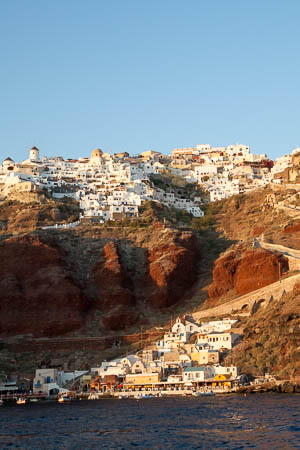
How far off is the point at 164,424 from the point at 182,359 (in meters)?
33.9

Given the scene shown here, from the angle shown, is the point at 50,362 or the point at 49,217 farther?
the point at 49,217

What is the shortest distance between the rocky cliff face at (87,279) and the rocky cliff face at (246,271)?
20.2 ft

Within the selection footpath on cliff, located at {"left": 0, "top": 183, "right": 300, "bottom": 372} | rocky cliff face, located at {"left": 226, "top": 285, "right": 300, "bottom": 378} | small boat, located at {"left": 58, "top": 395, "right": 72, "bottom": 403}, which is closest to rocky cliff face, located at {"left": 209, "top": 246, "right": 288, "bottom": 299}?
footpath on cliff, located at {"left": 0, "top": 183, "right": 300, "bottom": 372}

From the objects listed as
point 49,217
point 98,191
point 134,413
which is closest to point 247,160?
point 98,191

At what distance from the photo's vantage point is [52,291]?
107 metres

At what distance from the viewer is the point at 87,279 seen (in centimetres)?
11275

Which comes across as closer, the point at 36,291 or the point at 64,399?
the point at 64,399

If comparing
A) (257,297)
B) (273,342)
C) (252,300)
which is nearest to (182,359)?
(273,342)

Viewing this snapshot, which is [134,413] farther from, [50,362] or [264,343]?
[50,362]

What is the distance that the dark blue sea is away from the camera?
50000 millimetres

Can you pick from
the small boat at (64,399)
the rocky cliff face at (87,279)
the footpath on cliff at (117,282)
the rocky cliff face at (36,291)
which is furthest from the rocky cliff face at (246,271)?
the small boat at (64,399)

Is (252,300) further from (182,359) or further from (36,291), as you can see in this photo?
(36,291)

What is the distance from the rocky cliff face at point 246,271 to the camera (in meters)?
105

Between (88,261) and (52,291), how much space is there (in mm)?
9626
